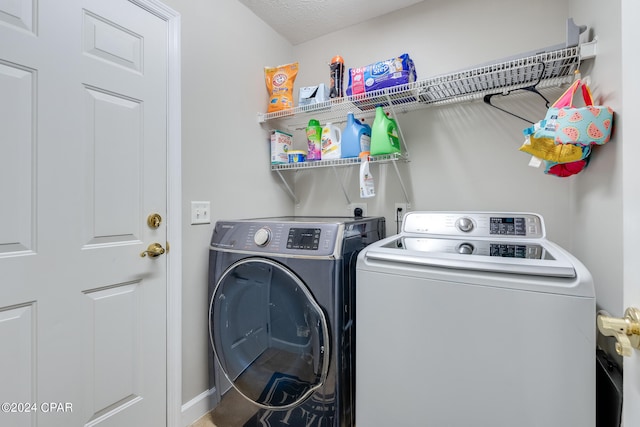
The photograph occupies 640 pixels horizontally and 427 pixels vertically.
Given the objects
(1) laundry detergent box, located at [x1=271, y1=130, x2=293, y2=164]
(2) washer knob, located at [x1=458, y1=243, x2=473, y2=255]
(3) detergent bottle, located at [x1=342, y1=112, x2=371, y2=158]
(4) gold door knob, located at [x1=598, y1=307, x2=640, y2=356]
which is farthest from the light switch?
(4) gold door knob, located at [x1=598, y1=307, x2=640, y2=356]

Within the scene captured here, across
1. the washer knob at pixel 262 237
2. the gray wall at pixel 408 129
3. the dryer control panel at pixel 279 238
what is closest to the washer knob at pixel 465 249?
the gray wall at pixel 408 129

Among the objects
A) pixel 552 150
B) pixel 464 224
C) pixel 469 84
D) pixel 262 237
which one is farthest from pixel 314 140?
pixel 552 150

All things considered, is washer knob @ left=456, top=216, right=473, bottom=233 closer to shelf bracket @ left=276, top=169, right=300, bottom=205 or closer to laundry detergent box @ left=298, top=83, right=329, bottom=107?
laundry detergent box @ left=298, top=83, right=329, bottom=107

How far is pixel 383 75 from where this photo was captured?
1619 millimetres

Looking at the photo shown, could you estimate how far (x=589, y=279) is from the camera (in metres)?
0.78

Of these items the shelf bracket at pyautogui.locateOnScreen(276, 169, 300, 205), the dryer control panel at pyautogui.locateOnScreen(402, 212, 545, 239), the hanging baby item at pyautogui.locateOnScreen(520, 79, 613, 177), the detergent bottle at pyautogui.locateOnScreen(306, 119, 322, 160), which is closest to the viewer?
the hanging baby item at pyautogui.locateOnScreen(520, 79, 613, 177)

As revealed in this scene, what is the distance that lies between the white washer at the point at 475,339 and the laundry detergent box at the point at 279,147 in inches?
44.8

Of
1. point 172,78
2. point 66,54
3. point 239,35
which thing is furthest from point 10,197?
point 239,35

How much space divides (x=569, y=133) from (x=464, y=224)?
601mm

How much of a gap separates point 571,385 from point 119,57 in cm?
212

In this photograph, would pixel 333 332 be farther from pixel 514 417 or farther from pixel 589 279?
pixel 589 279

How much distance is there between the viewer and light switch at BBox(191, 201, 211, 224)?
1.60m

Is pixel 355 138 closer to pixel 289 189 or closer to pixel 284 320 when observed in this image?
pixel 289 189

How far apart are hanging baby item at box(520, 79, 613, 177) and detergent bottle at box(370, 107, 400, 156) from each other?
0.67 m
